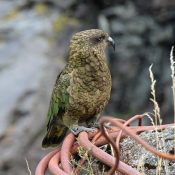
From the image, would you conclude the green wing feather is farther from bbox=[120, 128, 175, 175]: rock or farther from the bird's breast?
bbox=[120, 128, 175, 175]: rock

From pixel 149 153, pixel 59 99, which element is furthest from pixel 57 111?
pixel 149 153

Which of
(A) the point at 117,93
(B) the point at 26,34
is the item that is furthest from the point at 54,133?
(A) the point at 117,93

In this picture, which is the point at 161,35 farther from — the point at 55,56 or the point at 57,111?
the point at 57,111

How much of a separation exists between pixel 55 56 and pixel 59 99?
537cm

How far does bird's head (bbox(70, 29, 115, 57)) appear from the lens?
14.2 ft

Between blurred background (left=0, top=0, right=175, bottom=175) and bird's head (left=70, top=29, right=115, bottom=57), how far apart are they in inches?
142

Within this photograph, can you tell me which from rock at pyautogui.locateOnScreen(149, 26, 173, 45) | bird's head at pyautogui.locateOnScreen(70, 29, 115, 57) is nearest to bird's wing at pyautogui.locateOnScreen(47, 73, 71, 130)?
bird's head at pyautogui.locateOnScreen(70, 29, 115, 57)

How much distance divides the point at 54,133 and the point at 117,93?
290 inches

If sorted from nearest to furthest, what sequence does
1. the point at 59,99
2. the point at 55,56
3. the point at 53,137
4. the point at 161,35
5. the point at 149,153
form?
1. the point at 149,153
2. the point at 59,99
3. the point at 53,137
4. the point at 55,56
5. the point at 161,35

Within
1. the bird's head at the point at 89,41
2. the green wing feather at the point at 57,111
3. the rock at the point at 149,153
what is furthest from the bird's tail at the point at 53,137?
the rock at the point at 149,153

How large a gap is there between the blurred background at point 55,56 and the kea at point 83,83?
132 inches

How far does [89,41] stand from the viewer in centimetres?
434

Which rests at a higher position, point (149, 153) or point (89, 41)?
point (89, 41)

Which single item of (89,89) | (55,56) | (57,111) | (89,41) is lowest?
(55,56)
